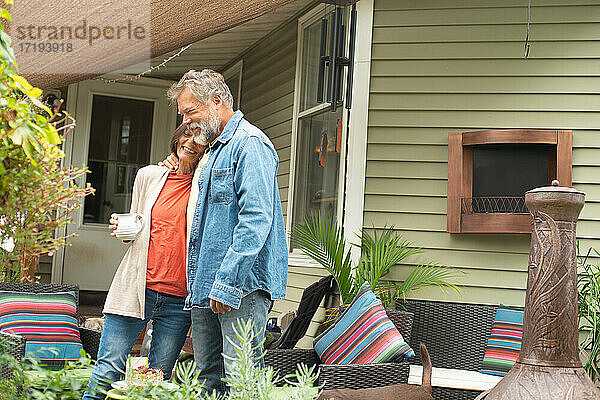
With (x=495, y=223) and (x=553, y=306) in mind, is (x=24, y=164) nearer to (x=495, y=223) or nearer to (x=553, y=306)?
(x=553, y=306)

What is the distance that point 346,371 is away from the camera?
3125 millimetres

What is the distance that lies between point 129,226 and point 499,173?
8.03ft

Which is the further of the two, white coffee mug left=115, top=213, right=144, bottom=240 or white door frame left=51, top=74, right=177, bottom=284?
white door frame left=51, top=74, right=177, bottom=284

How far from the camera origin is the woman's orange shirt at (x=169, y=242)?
276cm

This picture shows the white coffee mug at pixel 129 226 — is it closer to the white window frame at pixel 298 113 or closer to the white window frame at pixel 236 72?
the white window frame at pixel 298 113

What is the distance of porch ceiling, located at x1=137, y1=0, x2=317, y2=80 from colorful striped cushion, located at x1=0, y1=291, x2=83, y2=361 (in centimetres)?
257

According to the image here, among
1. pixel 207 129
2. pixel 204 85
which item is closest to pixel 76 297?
pixel 207 129

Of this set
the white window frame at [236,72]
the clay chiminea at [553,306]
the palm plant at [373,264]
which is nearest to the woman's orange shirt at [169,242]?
the clay chiminea at [553,306]

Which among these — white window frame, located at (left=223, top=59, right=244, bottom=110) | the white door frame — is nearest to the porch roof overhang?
white window frame, located at (left=223, top=59, right=244, bottom=110)

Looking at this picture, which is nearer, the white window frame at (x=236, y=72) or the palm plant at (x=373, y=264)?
the palm plant at (x=373, y=264)

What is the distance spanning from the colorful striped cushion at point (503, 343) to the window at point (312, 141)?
1.24 m

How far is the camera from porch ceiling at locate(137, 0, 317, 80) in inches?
218

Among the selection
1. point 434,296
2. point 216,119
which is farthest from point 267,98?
point 216,119

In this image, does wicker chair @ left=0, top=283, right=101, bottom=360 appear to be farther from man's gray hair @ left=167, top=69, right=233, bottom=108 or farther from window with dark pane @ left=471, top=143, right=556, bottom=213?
window with dark pane @ left=471, top=143, right=556, bottom=213
